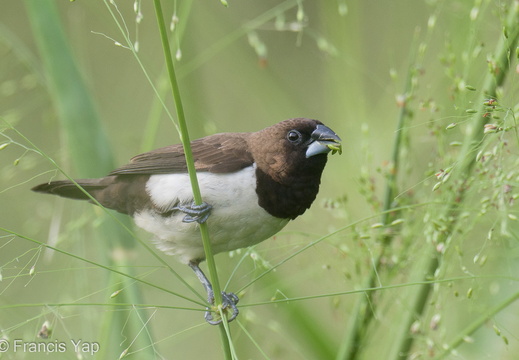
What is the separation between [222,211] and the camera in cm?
292

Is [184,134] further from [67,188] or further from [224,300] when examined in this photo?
[67,188]

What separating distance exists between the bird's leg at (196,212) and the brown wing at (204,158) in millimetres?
200

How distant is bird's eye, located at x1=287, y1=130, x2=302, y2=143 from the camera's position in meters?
2.95

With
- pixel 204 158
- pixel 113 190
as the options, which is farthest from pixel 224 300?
pixel 113 190

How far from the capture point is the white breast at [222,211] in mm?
2928

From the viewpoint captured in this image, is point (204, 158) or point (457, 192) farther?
point (204, 158)

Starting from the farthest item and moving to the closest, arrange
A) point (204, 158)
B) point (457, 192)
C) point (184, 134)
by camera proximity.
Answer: point (204, 158) → point (457, 192) → point (184, 134)

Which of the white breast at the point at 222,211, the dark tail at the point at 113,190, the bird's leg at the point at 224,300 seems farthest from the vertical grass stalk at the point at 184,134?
the dark tail at the point at 113,190

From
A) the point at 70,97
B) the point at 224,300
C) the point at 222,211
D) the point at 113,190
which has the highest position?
the point at 70,97

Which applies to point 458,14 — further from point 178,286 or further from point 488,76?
point 178,286

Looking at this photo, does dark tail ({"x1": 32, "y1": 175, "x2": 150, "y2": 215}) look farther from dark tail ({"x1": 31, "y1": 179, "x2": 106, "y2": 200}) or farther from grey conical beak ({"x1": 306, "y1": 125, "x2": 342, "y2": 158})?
grey conical beak ({"x1": 306, "y1": 125, "x2": 342, "y2": 158})

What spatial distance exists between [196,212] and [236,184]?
232 millimetres

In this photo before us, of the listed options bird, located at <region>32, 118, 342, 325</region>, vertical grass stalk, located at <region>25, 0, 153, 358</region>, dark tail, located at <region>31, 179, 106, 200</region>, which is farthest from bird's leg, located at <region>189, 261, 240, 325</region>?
dark tail, located at <region>31, 179, 106, 200</region>

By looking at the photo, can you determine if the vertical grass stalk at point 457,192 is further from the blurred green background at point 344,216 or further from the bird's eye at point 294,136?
the bird's eye at point 294,136
